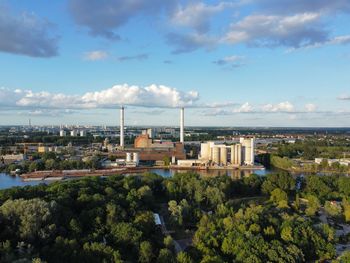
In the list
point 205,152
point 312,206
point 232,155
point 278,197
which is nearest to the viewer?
point 312,206

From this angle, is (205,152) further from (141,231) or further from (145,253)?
(145,253)

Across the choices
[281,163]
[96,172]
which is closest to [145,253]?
[96,172]

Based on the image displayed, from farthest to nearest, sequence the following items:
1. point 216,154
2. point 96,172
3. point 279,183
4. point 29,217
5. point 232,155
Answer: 1. point 216,154
2. point 232,155
3. point 96,172
4. point 279,183
5. point 29,217

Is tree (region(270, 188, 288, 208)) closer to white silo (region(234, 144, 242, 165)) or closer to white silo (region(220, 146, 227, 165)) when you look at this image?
white silo (region(234, 144, 242, 165))

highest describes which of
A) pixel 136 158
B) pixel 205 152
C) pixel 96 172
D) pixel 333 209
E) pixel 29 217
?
pixel 29 217

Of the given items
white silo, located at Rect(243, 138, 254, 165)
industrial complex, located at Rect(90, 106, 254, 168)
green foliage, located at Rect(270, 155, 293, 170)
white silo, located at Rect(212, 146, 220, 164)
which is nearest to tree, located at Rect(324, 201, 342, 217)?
green foliage, located at Rect(270, 155, 293, 170)

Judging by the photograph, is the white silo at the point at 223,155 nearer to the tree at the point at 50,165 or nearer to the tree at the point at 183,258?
the tree at the point at 50,165

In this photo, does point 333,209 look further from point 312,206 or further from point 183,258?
point 183,258

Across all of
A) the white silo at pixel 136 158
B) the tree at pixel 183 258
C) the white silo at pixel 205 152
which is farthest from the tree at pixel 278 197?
the white silo at pixel 136 158

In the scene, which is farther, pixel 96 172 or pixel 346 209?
pixel 96 172

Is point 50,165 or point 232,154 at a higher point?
point 232,154

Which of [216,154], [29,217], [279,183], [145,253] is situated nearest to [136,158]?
[216,154]

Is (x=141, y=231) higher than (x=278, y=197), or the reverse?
(x=141, y=231)

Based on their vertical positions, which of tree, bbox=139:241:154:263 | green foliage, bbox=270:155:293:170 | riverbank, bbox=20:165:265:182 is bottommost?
riverbank, bbox=20:165:265:182
